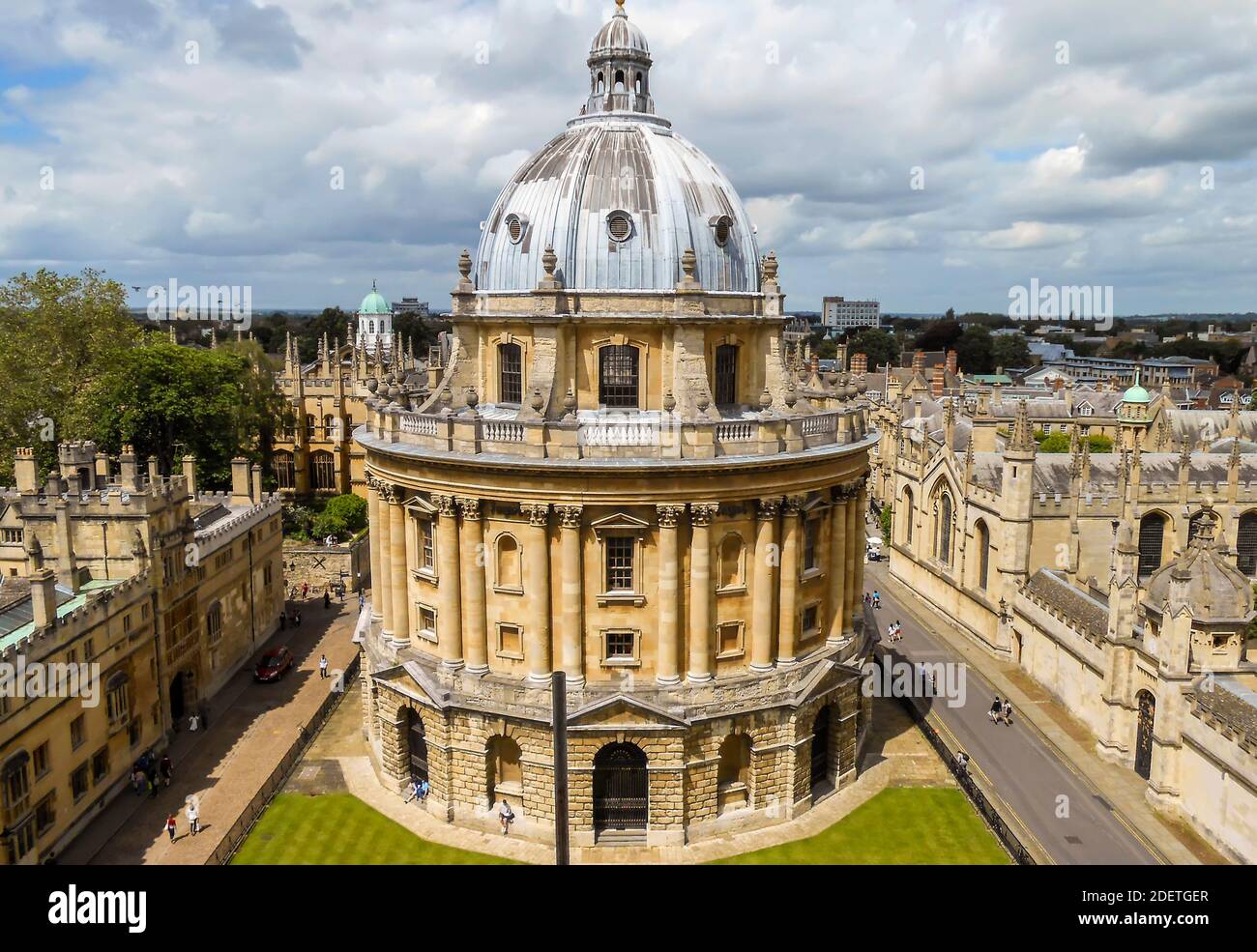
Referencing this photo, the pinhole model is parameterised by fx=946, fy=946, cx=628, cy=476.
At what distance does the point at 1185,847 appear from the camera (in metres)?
33.3

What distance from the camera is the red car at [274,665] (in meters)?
49.6

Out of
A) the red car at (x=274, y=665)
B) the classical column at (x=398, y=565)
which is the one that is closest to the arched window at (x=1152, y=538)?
the classical column at (x=398, y=565)

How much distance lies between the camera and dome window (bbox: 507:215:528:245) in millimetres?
A: 37625

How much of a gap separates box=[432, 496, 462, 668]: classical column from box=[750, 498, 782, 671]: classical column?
1105cm

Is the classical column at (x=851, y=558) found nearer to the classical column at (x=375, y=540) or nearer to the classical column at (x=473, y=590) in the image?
the classical column at (x=473, y=590)

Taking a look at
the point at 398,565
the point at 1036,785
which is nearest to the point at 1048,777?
the point at 1036,785

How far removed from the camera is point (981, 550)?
56250 millimetres

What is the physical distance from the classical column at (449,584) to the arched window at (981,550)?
112ft

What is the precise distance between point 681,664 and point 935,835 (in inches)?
438

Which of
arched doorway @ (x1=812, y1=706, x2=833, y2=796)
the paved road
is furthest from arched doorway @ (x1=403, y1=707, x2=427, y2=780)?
the paved road

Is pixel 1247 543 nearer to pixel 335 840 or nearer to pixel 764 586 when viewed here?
pixel 764 586

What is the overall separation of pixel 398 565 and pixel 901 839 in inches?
849

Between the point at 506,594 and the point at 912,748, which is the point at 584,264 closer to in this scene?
the point at 506,594

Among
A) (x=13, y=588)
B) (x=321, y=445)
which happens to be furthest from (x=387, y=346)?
(x=13, y=588)
